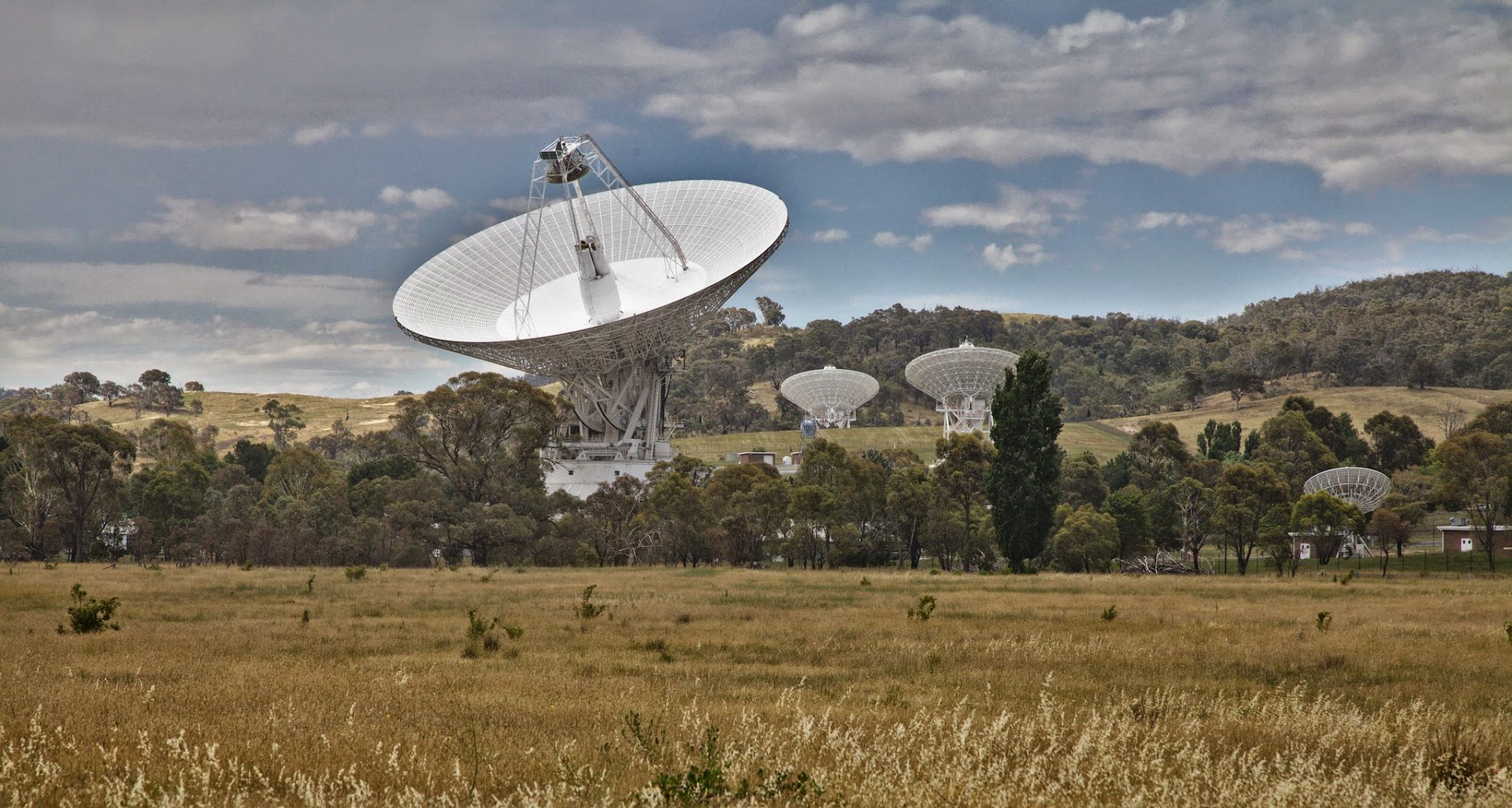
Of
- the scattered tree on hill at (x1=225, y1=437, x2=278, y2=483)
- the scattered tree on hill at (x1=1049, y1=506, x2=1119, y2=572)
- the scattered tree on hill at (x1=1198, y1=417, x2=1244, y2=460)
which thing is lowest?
the scattered tree on hill at (x1=1049, y1=506, x2=1119, y2=572)

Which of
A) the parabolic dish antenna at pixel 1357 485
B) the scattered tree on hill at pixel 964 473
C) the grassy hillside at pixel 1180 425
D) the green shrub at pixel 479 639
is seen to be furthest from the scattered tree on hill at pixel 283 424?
the green shrub at pixel 479 639

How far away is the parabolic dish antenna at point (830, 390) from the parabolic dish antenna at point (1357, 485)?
5120 cm

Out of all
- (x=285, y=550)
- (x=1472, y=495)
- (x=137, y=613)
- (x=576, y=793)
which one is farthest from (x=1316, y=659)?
(x=1472, y=495)

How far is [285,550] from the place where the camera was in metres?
61.0

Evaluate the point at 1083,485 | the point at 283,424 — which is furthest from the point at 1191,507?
the point at 283,424

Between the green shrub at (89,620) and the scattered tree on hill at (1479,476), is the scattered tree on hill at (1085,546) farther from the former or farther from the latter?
the green shrub at (89,620)

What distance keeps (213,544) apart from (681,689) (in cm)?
5978

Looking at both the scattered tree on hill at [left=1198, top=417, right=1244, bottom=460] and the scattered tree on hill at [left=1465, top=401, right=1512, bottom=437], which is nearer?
the scattered tree on hill at [left=1465, top=401, right=1512, bottom=437]

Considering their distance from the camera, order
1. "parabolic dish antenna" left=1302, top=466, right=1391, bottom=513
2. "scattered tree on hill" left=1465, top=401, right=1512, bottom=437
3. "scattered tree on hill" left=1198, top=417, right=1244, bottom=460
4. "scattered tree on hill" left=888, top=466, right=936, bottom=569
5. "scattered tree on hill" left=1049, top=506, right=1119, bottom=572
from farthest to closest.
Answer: "scattered tree on hill" left=1198, top=417, right=1244, bottom=460 < "scattered tree on hill" left=1465, top=401, right=1512, bottom=437 < "parabolic dish antenna" left=1302, top=466, right=1391, bottom=513 < "scattered tree on hill" left=888, top=466, right=936, bottom=569 < "scattered tree on hill" left=1049, top=506, right=1119, bottom=572

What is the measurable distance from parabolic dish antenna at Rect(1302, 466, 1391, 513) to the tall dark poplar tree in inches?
1145

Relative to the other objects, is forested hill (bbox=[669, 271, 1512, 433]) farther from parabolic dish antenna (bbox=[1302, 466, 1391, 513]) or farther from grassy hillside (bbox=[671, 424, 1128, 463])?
parabolic dish antenna (bbox=[1302, 466, 1391, 513])

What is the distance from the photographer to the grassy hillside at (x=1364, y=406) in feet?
429

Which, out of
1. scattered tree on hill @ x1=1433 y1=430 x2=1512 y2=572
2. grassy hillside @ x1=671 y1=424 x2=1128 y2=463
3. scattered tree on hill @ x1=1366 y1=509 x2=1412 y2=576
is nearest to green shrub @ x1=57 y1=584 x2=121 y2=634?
scattered tree on hill @ x1=1366 y1=509 x2=1412 y2=576

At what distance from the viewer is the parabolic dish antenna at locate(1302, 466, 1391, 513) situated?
245ft
